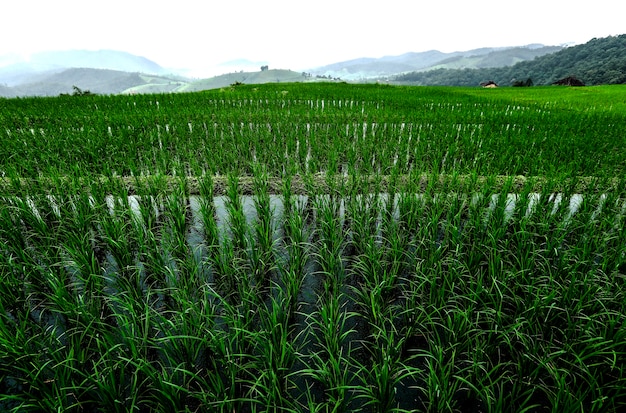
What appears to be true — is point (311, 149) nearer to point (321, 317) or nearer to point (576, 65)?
point (321, 317)

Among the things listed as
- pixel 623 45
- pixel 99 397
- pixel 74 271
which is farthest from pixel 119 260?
pixel 623 45

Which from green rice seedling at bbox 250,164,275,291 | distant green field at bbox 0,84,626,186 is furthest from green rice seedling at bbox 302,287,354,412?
distant green field at bbox 0,84,626,186

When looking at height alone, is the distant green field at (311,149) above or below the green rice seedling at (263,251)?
above

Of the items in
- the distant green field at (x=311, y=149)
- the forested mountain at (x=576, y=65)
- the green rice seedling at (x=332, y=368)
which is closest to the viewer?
the green rice seedling at (x=332, y=368)

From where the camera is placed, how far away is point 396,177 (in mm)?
3533

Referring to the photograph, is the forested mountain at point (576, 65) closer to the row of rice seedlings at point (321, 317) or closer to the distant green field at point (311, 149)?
the distant green field at point (311, 149)

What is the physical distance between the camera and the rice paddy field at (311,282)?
4.70ft

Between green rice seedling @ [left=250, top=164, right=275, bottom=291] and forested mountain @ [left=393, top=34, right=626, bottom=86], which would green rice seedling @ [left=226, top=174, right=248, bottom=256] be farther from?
forested mountain @ [left=393, top=34, right=626, bottom=86]

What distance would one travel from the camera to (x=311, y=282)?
7.38 ft

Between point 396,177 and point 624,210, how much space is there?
222cm

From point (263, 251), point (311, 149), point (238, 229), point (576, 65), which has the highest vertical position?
point (576, 65)

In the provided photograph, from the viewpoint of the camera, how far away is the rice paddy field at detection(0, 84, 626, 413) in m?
1.43

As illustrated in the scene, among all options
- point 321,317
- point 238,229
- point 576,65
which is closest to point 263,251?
point 238,229

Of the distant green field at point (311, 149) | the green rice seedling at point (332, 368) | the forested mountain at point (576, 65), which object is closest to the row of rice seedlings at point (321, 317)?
the green rice seedling at point (332, 368)
